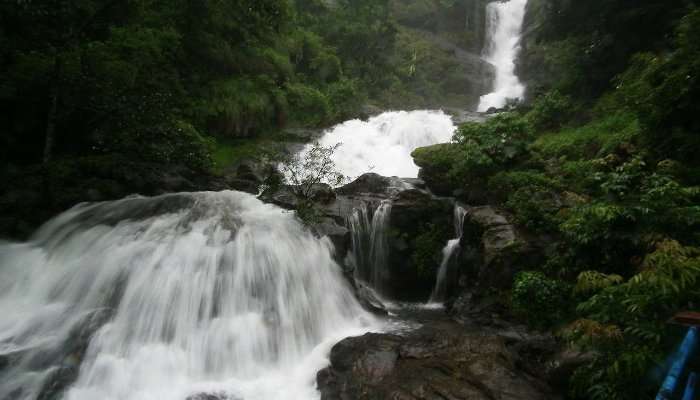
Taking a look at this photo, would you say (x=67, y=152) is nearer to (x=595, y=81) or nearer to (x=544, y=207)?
(x=544, y=207)

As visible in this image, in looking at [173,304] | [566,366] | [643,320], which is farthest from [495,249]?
[173,304]

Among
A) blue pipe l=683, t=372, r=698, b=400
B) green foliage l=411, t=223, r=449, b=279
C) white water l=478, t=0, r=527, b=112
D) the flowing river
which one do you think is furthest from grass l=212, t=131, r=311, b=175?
white water l=478, t=0, r=527, b=112

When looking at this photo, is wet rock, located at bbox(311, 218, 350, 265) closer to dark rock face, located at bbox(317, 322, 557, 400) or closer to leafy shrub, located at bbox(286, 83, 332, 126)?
dark rock face, located at bbox(317, 322, 557, 400)

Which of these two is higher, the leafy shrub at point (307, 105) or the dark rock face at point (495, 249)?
the leafy shrub at point (307, 105)

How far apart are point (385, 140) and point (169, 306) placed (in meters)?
14.5

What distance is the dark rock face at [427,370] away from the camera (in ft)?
15.9

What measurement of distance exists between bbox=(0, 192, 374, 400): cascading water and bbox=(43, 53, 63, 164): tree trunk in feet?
6.79

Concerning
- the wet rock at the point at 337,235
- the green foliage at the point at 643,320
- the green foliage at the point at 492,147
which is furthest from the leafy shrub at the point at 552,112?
the green foliage at the point at 643,320

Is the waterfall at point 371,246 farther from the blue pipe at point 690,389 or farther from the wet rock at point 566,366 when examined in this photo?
the blue pipe at point 690,389

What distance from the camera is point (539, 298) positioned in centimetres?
654

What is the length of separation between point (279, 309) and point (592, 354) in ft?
15.9

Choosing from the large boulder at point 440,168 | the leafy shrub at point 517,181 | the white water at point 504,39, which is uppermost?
the white water at point 504,39

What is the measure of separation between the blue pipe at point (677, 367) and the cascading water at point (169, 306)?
13.8ft

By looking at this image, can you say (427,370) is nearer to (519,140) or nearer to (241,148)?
(519,140)
